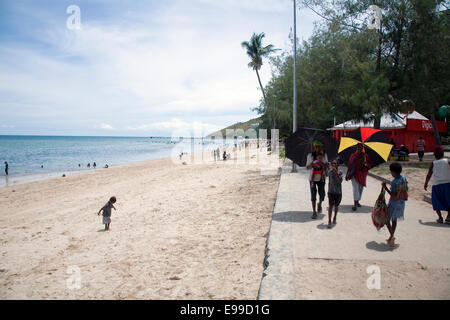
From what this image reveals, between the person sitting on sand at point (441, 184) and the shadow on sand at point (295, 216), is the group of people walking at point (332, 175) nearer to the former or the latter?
the shadow on sand at point (295, 216)

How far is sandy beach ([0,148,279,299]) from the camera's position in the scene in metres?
4.27

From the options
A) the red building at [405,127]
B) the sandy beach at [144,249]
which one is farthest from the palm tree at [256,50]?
the sandy beach at [144,249]

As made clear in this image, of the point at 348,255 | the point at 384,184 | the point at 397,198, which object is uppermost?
the point at 384,184

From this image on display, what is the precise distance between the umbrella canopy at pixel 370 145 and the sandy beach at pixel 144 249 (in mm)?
2604

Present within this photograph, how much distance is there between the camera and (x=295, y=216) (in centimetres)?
680

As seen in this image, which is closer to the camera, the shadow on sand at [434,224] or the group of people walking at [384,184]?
the group of people walking at [384,184]

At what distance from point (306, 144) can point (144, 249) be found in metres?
4.49

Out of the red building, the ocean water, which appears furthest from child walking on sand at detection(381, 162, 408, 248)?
the ocean water

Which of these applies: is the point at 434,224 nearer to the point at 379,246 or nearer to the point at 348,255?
the point at 379,246

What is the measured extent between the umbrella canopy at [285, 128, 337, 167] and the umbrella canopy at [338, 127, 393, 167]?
0.33 meters

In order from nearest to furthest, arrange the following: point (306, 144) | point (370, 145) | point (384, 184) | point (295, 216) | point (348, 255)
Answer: point (348, 255) → point (384, 184) → point (295, 216) → point (370, 145) → point (306, 144)

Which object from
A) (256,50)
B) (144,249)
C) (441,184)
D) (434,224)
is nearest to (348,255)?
(434,224)

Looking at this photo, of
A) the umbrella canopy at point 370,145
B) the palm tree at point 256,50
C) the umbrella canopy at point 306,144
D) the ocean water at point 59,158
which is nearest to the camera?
the umbrella canopy at point 370,145

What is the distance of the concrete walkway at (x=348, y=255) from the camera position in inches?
137
